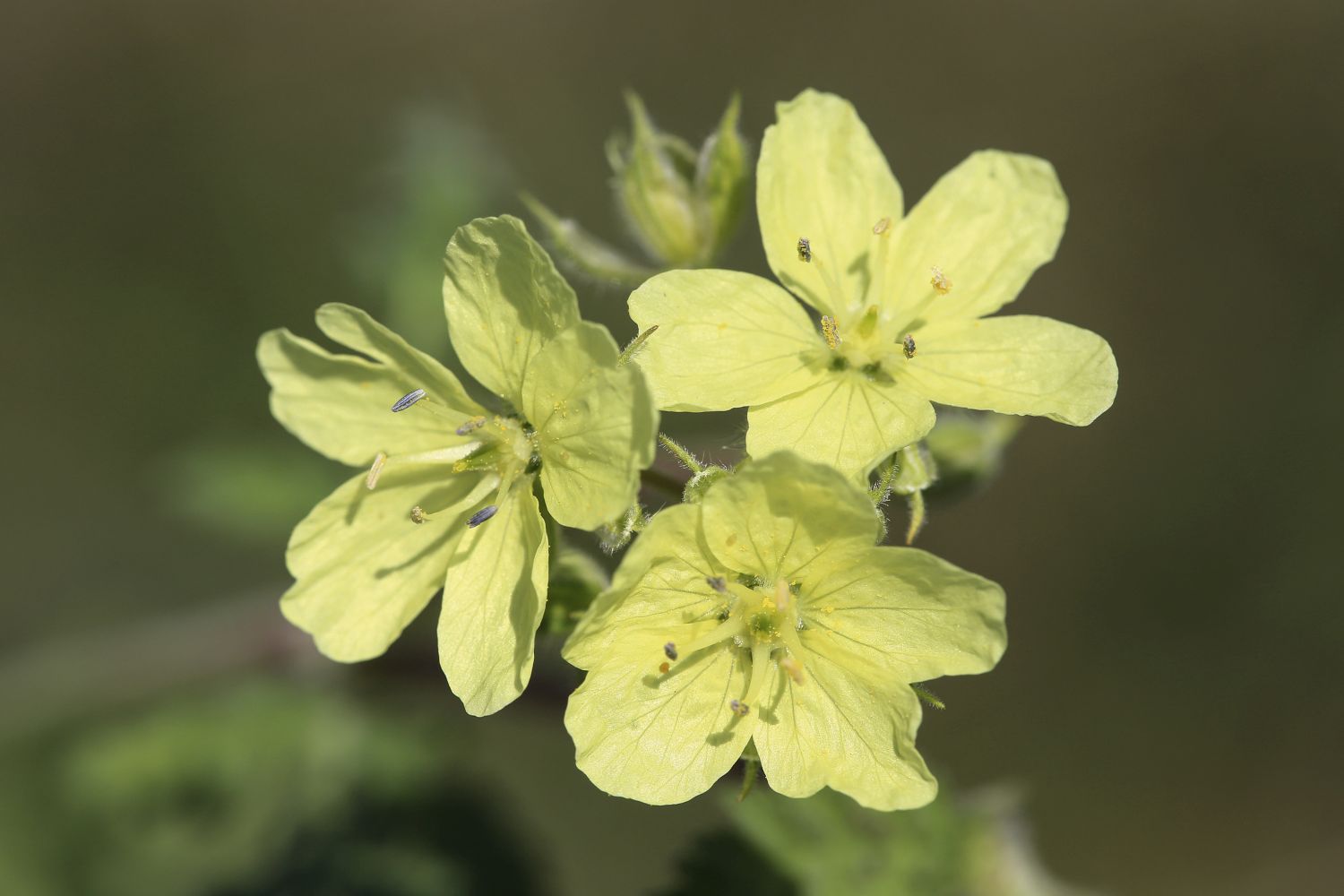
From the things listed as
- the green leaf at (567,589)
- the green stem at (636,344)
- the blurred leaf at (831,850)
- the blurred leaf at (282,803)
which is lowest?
the blurred leaf at (282,803)

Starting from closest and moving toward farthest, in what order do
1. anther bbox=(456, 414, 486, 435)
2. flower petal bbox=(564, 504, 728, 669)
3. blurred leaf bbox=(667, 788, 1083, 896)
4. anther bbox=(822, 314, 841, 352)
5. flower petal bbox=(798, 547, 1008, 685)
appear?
flower petal bbox=(564, 504, 728, 669)
flower petal bbox=(798, 547, 1008, 685)
anther bbox=(456, 414, 486, 435)
anther bbox=(822, 314, 841, 352)
blurred leaf bbox=(667, 788, 1083, 896)

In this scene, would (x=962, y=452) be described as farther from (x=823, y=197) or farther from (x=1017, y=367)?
(x=823, y=197)

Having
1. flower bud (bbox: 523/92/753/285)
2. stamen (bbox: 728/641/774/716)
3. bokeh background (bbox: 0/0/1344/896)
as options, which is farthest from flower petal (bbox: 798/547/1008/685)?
bokeh background (bbox: 0/0/1344/896)

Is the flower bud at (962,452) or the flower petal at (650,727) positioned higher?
the flower bud at (962,452)

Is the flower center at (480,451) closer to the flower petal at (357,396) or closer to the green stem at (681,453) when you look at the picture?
the flower petal at (357,396)

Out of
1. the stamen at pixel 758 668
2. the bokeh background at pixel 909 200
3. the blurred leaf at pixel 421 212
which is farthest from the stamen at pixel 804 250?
the bokeh background at pixel 909 200

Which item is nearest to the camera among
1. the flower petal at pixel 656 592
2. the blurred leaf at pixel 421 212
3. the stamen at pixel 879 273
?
the flower petal at pixel 656 592

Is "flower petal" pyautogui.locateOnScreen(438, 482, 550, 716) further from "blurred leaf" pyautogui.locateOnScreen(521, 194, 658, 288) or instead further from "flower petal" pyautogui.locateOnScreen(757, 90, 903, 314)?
"flower petal" pyautogui.locateOnScreen(757, 90, 903, 314)
